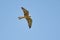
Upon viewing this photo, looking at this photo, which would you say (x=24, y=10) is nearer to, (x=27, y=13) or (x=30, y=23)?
(x=27, y=13)

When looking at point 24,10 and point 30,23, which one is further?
point 30,23

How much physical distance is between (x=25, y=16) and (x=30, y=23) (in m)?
1.33

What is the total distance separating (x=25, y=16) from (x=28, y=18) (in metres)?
0.60

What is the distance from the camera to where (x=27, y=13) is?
23750 millimetres

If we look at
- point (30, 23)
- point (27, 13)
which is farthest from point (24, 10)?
point (30, 23)

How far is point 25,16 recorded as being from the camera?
23.9 metres

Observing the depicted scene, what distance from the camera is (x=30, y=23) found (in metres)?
24.8

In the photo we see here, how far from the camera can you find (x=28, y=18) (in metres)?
24.4

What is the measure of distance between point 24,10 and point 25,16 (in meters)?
0.89

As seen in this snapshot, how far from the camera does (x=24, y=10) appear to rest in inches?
917

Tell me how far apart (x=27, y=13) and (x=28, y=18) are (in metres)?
0.83

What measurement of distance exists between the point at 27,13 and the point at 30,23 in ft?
5.20
